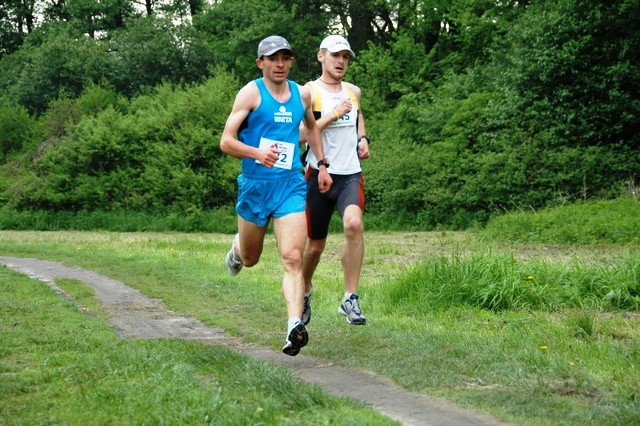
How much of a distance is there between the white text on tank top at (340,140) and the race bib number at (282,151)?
3.59 feet

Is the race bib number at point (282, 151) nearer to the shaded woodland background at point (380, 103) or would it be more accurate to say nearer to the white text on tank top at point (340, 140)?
the white text on tank top at point (340, 140)

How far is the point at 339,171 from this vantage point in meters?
9.05

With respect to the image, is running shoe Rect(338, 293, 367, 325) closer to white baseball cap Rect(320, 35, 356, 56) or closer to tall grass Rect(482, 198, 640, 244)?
white baseball cap Rect(320, 35, 356, 56)

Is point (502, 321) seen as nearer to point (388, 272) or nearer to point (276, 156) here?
point (276, 156)

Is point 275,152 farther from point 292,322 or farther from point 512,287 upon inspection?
point 512,287

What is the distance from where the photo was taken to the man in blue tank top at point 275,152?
7906 millimetres

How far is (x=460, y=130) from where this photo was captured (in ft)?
100

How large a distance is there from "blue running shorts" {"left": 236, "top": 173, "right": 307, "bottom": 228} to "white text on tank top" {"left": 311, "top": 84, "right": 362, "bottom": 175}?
0.95 metres

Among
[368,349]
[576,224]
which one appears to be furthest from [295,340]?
[576,224]

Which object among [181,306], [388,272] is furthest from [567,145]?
[181,306]

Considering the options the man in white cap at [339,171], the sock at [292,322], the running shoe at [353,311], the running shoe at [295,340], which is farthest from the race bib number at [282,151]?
the running shoe at [353,311]

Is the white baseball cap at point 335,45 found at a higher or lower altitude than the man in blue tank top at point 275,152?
higher

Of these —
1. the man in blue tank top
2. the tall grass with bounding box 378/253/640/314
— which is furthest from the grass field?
the man in blue tank top

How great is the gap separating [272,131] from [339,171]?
46.5 inches
